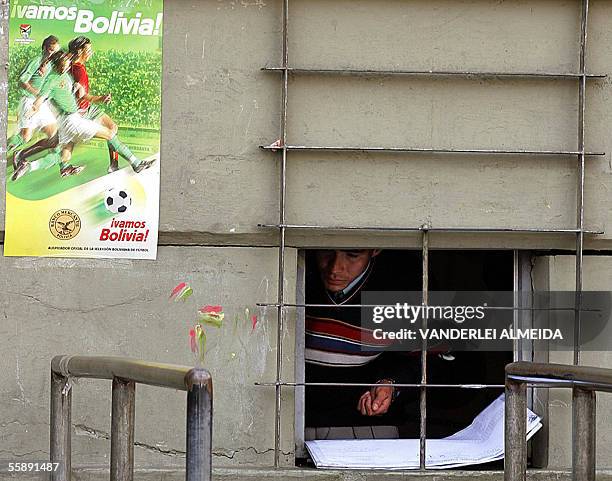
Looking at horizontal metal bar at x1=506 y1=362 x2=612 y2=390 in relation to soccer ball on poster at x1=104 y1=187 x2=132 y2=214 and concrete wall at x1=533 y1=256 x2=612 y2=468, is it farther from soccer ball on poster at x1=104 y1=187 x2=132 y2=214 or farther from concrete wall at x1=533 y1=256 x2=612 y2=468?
soccer ball on poster at x1=104 y1=187 x2=132 y2=214

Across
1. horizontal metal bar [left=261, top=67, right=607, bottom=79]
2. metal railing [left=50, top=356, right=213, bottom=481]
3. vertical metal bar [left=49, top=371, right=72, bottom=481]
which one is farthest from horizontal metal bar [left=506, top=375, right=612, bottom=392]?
horizontal metal bar [left=261, top=67, right=607, bottom=79]

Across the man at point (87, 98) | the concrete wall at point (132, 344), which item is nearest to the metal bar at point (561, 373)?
the concrete wall at point (132, 344)

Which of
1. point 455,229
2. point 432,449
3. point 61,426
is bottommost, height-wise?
point 432,449

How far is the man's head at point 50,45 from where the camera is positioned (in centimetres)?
574

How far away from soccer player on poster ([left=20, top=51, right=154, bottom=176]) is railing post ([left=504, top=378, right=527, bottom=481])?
94.8 inches

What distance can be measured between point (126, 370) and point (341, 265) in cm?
259

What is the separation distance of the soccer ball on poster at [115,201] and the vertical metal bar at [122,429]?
2.05m

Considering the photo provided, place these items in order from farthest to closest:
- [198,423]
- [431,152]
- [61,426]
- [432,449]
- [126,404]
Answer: [432,449] < [431,152] < [61,426] < [126,404] < [198,423]

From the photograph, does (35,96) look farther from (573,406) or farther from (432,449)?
(573,406)

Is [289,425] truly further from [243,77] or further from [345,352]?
[243,77]

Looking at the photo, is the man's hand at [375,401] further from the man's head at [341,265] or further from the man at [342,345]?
the man's head at [341,265]

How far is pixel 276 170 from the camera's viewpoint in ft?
19.1

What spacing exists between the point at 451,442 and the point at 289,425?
902 millimetres

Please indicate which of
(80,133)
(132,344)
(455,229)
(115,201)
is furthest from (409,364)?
(80,133)
